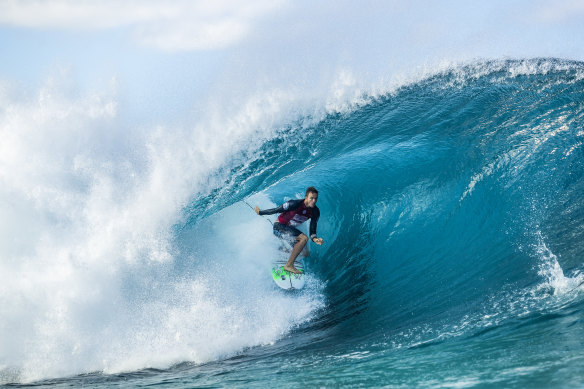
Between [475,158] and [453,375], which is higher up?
[475,158]

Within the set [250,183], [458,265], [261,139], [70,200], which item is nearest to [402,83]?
[261,139]

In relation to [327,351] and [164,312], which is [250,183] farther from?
[327,351]

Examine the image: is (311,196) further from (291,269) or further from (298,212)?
(291,269)

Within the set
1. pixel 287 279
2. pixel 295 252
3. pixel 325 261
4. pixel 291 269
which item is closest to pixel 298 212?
pixel 295 252

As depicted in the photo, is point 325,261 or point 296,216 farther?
point 325,261

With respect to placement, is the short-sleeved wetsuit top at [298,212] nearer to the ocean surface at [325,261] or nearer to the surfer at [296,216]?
the surfer at [296,216]

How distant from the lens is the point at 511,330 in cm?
502

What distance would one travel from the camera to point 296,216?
25.3 ft

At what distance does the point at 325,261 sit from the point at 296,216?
1177mm

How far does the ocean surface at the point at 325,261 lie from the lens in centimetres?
524

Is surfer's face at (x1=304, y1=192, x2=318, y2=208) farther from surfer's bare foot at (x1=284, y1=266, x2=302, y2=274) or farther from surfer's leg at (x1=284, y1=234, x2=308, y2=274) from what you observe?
surfer's bare foot at (x1=284, y1=266, x2=302, y2=274)

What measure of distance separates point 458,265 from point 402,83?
8282 millimetres

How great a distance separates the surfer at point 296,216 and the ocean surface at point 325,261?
2.03 ft

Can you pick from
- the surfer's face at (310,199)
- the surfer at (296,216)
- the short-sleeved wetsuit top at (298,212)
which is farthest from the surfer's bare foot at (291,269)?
the surfer's face at (310,199)
